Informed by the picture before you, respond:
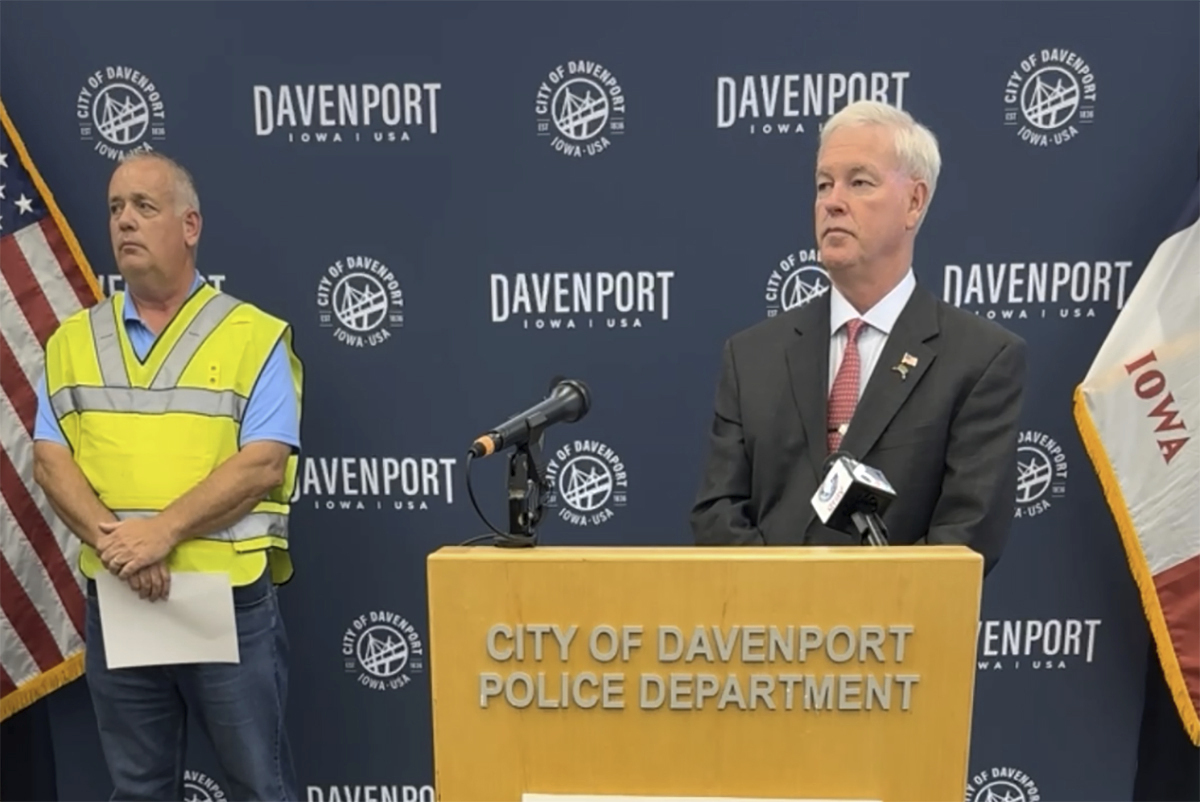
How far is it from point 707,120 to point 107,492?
5.26 ft

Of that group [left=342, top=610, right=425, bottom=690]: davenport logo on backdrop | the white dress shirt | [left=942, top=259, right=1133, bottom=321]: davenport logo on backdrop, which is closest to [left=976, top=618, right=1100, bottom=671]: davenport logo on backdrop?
[left=942, top=259, right=1133, bottom=321]: davenport logo on backdrop

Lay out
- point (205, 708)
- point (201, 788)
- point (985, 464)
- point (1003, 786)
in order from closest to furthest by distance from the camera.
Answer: point (985, 464)
point (205, 708)
point (1003, 786)
point (201, 788)

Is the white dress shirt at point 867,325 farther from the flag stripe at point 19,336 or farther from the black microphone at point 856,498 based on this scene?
the flag stripe at point 19,336

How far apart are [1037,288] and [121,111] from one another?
2.35m

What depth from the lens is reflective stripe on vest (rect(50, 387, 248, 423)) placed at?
6.28ft

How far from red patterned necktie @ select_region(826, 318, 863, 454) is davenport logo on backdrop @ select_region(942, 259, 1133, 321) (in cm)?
98

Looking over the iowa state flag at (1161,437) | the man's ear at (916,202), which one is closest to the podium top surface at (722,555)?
the man's ear at (916,202)

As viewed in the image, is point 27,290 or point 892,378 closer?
point 892,378

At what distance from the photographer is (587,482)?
242 centimetres

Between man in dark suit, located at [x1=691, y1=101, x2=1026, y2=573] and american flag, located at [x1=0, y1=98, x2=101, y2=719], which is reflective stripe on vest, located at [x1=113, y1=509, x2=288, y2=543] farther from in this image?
man in dark suit, located at [x1=691, y1=101, x2=1026, y2=573]

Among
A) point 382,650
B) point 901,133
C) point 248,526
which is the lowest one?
point 382,650

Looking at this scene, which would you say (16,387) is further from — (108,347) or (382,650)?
(382,650)

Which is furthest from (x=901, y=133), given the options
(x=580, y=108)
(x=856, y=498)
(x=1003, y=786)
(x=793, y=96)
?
(x=1003, y=786)

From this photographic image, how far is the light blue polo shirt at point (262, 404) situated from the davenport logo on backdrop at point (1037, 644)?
1.80 metres
